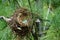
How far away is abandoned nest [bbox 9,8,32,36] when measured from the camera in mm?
1911

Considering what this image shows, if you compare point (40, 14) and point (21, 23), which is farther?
point (40, 14)

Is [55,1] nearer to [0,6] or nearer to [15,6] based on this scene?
[15,6]

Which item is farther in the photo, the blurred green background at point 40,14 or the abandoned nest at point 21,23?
the blurred green background at point 40,14

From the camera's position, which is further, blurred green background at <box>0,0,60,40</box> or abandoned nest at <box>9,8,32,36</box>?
blurred green background at <box>0,0,60,40</box>

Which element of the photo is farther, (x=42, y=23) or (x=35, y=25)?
(x=42, y=23)

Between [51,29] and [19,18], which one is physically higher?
[19,18]

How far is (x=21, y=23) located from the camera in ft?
6.20

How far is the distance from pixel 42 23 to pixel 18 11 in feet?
1.10

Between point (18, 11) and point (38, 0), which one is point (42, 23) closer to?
point (38, 0)

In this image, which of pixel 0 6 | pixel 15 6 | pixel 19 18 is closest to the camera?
pixel 19 18

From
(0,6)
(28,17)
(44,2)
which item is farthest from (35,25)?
(0,6)

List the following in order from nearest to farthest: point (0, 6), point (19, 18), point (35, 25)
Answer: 1. point (19, 18)
2. point (35, 25)
3. point (0, 6)

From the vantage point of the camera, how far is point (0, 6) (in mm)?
→ 2561

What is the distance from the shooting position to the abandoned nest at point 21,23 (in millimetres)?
1911
